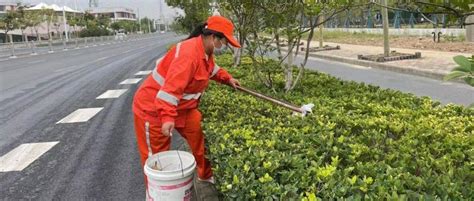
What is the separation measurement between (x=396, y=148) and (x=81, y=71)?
14406 mm

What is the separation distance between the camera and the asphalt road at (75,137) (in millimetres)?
4219

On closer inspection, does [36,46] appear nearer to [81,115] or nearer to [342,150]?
[81,115]

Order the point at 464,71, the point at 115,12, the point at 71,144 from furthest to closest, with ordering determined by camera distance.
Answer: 1. the point at 115,12
2. the point at 71,144
3. the point at 464,71

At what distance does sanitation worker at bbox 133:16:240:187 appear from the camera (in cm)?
299

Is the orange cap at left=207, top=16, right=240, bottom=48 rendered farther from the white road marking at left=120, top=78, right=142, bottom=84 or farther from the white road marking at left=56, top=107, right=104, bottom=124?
the white road marking at left=120, top=78, right=142, bottom=84

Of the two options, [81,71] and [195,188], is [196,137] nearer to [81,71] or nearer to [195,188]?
[195,188]

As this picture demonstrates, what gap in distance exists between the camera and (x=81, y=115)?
25.1 feet

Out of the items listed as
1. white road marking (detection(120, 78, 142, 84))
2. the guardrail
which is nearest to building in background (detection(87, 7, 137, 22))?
the guardrail

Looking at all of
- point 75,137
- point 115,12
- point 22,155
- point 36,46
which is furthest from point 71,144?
point 115,12

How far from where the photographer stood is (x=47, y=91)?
11.0m

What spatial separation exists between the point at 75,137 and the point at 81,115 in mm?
1613

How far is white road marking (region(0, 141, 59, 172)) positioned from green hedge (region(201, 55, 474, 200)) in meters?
2.10

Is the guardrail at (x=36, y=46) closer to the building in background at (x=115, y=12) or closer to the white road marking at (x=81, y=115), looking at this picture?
the white road marking at (x=81, y=115)

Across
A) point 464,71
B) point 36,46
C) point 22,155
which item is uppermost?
point 36,46
